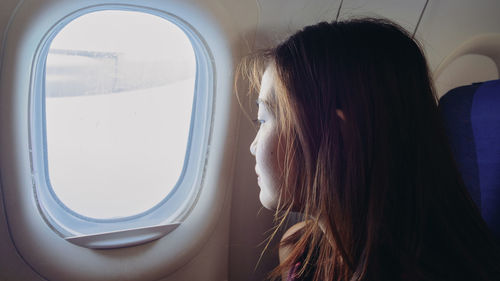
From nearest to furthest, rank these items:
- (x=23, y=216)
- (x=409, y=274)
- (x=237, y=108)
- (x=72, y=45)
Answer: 1. (x=409, y=274)
2. (x=23, y=216)
3. (x=72, y=45)
4. (x=237, y=108)

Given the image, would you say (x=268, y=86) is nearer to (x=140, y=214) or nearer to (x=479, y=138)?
(x=479, y=138)

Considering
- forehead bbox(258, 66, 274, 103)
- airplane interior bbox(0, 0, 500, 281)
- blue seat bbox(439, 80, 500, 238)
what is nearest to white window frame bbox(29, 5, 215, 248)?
airplane interior bbox(0, 0, 500, 281)

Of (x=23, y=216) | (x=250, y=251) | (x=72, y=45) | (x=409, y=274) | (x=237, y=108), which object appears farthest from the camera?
(x=250, y=251)

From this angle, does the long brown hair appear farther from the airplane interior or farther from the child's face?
the airplane interior

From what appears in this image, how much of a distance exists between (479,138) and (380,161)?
47 cm

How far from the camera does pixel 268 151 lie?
744 millimetres

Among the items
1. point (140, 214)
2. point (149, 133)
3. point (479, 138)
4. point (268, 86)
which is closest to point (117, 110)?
point (149, 133)

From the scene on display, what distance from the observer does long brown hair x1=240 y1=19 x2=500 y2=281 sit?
647 millimetres

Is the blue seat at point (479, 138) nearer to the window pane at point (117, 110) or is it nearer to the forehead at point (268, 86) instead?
the forehead at point (268, 86)

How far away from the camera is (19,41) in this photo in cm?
82

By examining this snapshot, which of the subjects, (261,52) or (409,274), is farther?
(261,52)

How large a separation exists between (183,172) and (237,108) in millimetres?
374

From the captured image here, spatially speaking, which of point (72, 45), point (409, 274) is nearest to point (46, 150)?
point (72, 45)

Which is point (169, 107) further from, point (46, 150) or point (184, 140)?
point (46, 150)
